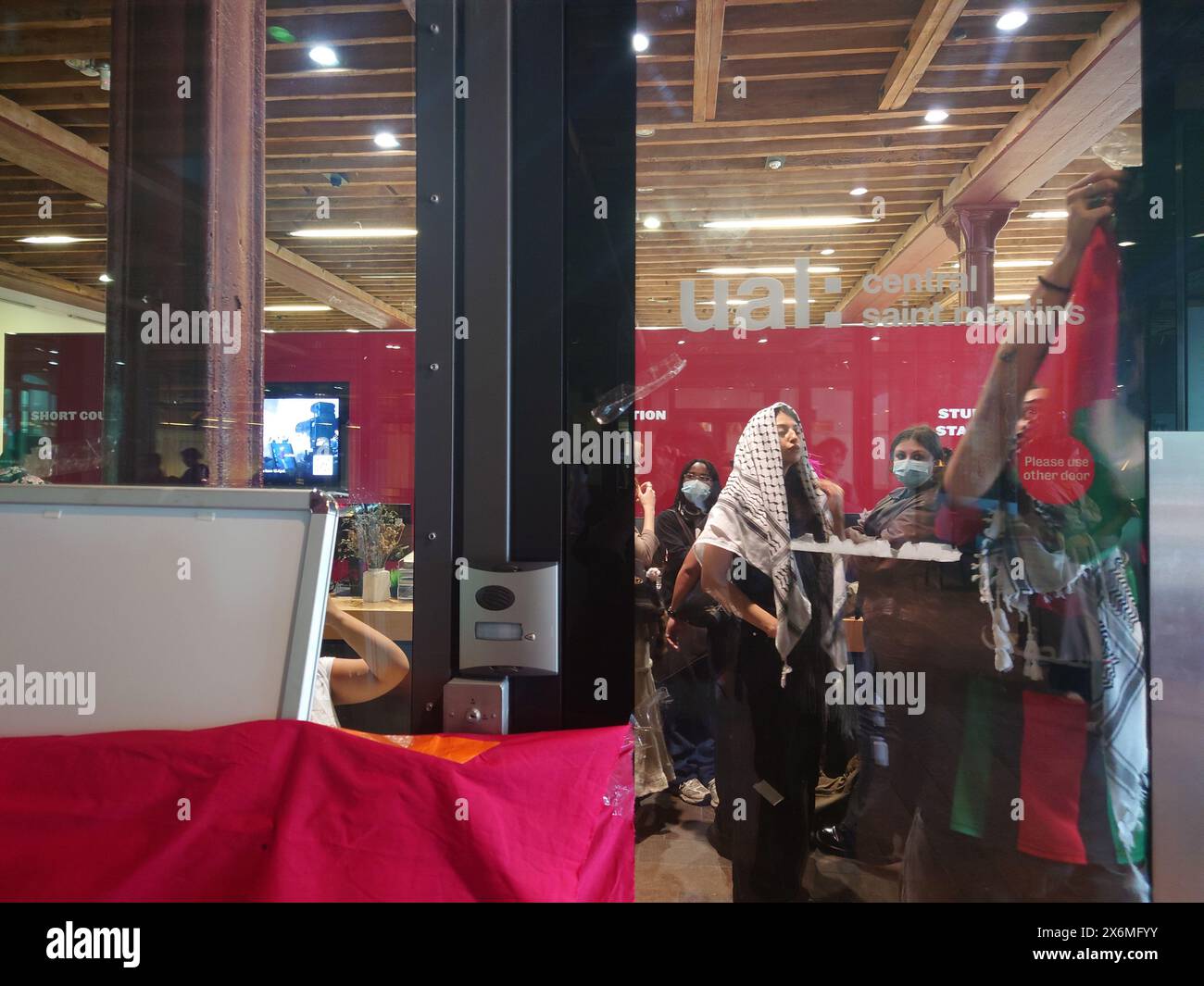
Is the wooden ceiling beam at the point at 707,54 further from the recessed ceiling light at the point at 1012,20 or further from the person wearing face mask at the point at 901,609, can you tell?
the person wearing face mask at the point at 901,609

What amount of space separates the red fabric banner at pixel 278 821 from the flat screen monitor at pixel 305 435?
74 centimetres

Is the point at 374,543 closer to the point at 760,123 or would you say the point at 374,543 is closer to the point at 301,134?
the point at 301,134

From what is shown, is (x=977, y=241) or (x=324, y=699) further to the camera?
(x=977, y=241)

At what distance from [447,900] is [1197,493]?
1.89 metres

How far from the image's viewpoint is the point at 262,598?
3.51 feet

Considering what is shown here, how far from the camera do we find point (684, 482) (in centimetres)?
160

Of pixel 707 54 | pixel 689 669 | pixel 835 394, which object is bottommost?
pixel 689 669

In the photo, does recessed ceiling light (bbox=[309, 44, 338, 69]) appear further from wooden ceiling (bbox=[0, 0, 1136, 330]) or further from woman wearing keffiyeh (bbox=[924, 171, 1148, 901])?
woman wearing keffiyeh (bbox=[924, 171, 1148, 901])

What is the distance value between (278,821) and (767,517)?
3.92 feet

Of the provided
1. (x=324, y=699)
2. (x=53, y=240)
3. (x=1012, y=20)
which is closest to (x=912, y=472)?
(x=1012, y=20)

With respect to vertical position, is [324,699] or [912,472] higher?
[912,472]

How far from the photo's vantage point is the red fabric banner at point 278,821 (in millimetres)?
874

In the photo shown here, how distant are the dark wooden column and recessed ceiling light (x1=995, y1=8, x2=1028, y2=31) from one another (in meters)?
1.81

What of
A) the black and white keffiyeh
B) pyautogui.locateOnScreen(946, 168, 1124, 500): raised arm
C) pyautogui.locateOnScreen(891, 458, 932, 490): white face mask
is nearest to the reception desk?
the black and white keffiyeh
